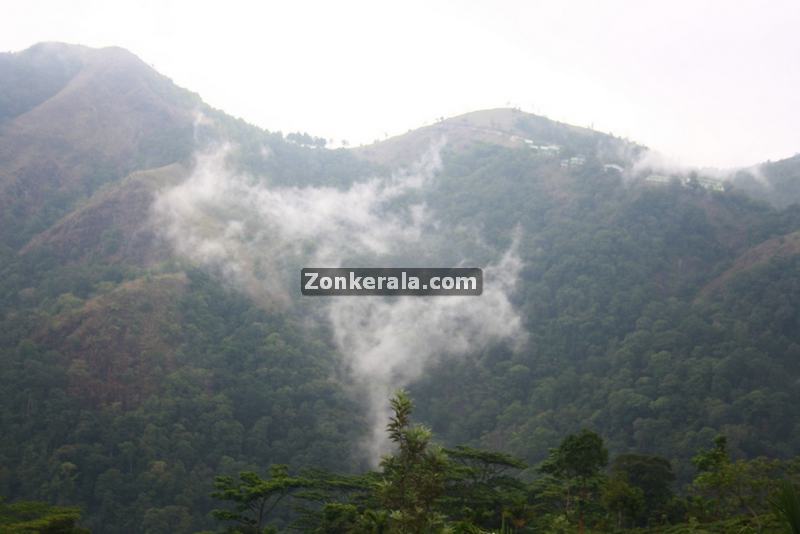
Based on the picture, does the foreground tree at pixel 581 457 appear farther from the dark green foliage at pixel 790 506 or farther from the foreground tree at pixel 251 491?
the dark green foliage at pixel 790 506

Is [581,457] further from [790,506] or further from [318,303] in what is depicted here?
[318,303]

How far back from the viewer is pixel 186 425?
64375 millimetres

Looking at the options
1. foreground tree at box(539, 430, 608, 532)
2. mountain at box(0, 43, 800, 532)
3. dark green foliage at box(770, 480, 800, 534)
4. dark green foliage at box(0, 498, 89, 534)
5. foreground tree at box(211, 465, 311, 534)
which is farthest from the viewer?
mountain at box(0, 43, 800, 532)

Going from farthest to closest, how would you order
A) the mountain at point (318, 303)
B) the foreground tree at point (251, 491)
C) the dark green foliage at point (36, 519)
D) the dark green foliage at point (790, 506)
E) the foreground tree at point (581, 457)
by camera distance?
the mountain at point (318, 303) → the foreground tree at point (251, 491) → the foreground tree at point (581, 457) → the dark green foliage at point (36, 519) → the dark green foliage at point (790, 506)

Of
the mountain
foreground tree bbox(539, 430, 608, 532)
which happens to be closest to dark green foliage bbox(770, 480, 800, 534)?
foreground tree bbox(539, 430, 608, 532)

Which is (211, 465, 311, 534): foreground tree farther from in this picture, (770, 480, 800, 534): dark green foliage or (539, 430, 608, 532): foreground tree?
(770, 480, 800, 534): dark green foliage

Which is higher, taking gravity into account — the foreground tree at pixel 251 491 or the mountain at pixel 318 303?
the mountain at pixel 318 303

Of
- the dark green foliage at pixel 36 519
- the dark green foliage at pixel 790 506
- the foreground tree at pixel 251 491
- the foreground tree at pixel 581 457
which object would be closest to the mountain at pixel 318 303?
the foreground tree at pixel 251 491

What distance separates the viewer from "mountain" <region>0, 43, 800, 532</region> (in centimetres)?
6097

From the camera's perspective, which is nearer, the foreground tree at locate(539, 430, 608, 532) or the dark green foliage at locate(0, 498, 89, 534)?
the dark green foliage at locate(0, 498, 89, 534)

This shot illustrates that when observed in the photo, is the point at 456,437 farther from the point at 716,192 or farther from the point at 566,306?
the point at 716,192

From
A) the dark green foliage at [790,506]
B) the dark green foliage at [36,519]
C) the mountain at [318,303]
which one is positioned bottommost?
the dark green foliage at [36,519]

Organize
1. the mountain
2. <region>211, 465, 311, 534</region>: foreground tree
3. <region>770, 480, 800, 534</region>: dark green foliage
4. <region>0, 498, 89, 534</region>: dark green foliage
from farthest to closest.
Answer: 1. the mountain
2. <region>211, 465, 311, 534</region>: foreground tree
3. <region>0, 498, 89, 534</region>: dark green foliage
4. <region>770, 480, 800, 534</region>: dark green foliage

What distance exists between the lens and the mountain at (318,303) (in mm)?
60969
